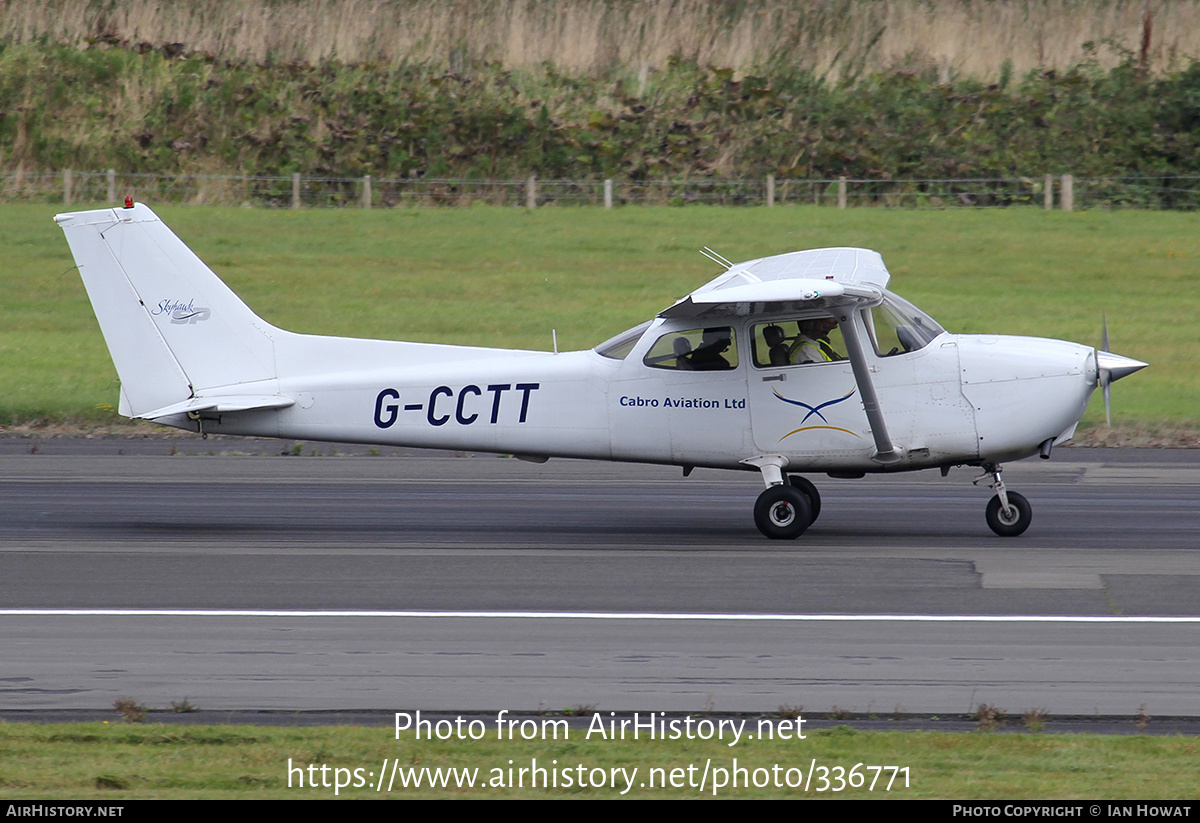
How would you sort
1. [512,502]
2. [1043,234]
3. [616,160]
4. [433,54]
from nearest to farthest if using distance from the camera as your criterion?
[512,502], [1043,234], [616,160], [433,54]

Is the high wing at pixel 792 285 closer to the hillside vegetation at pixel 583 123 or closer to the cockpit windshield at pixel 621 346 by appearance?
the cockpit windshield at pixel 621 346

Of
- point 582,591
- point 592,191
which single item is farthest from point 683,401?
point 592,191

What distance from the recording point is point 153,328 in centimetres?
1160

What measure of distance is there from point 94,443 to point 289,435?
6.04 metres

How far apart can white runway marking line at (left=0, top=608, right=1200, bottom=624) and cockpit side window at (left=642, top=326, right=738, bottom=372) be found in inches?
115

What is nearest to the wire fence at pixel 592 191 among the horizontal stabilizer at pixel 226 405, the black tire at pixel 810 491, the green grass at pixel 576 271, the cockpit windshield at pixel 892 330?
the green grass at pixel 576 271

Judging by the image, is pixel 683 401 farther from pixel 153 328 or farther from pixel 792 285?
pixel 153 328

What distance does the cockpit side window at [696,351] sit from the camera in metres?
11.4

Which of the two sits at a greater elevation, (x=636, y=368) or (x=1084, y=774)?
(x=636, y=368)

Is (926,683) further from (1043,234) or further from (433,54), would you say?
(433,54)

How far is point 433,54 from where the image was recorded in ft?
129

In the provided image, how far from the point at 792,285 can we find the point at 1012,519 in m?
2.87

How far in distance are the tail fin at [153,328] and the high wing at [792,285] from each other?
3504mm

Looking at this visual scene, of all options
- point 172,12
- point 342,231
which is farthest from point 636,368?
point 172,12
